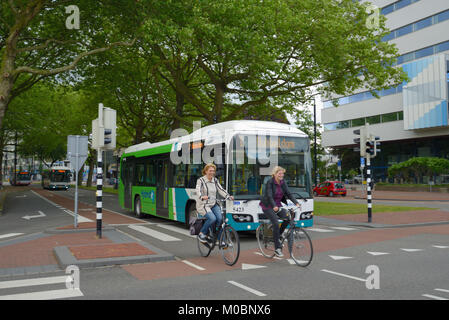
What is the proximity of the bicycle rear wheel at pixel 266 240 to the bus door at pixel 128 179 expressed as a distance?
10.0 meters

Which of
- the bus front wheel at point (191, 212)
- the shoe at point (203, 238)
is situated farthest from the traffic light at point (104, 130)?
the shoe at point (203, 238)

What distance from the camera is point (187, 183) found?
1192 centimetres

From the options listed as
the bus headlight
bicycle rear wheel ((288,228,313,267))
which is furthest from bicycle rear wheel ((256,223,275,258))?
the bus headlight

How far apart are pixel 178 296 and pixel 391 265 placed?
4002mm

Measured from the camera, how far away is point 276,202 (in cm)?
761

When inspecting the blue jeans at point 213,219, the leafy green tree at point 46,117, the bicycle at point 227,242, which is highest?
the leafy green tree at point 46,117

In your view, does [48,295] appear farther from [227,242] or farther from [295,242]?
[295,242]

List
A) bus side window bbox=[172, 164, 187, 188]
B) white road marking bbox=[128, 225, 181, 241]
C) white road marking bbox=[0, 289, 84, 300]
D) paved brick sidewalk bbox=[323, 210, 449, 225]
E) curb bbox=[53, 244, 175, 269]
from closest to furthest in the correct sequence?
1. white road marking bbox=[0, 289, 84, 300]
2. curb bbox=[53, 244, 175, 269]
3. white road marking bbox=[128, 225, 181, 241]
4. bus side window bbox=[172, 164, 187, 188]
5. paved brick sidewalk bbox=[323, 210, 449, 225]

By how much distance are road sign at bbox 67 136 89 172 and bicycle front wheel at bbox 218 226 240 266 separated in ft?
22.1

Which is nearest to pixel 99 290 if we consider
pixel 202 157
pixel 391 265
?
pixel 391 265

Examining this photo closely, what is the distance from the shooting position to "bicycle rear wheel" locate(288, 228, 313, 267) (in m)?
6.89

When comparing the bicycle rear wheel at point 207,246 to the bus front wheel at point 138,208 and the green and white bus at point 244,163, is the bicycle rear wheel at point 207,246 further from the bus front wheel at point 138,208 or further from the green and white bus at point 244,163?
the bus front wheel at point 138,208

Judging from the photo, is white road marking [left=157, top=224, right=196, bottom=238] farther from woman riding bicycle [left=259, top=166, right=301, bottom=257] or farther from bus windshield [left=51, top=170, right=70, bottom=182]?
bus windshield [left=51, top=170, right=70, bottom=182]

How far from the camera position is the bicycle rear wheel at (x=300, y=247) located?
689cm
